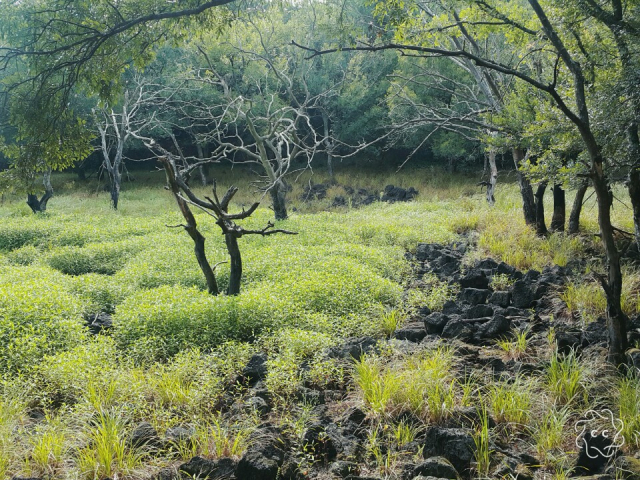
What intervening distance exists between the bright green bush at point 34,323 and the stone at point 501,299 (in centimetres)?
622

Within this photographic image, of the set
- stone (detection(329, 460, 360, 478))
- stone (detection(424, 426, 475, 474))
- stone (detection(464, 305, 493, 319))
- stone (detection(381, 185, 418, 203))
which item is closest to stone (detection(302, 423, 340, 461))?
stone (detection(329, 460, 360, 478))

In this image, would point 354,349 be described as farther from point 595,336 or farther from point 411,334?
point 595,336

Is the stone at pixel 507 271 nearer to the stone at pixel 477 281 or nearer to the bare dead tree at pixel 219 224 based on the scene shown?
the stone at pixel 477 281

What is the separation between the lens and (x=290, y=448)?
443 cm

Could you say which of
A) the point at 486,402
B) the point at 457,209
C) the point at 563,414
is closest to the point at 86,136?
the point at 486,402

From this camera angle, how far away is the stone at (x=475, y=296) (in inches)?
320

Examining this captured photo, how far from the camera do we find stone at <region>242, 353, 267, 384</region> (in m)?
5.90

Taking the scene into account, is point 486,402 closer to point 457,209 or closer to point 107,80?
point 107,80

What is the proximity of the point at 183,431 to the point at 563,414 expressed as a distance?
3489 mm

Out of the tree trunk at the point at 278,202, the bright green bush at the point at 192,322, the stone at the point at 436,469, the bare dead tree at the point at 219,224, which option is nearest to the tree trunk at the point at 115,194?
the tree trunk at the point at 278,202

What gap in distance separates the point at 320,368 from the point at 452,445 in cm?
194

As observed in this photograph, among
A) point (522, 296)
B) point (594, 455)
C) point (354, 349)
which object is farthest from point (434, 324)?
point (594, 455)

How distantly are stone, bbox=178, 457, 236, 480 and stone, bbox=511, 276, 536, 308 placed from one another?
211 inches

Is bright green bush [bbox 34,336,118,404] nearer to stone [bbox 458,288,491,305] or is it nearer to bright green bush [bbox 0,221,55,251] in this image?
stone [bbox 458,288,491,305]
